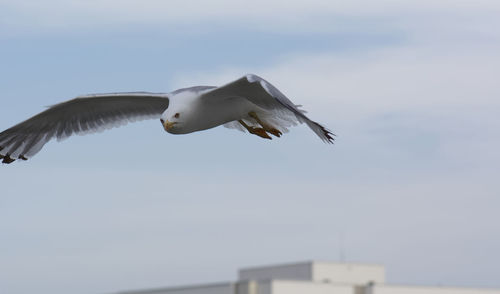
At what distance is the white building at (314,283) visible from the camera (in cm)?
4838

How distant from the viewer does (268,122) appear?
1438 centimetres

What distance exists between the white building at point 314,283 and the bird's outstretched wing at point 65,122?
31991 mm

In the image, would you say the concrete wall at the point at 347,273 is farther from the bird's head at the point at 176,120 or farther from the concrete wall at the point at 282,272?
the bird's head at the point at 176,120

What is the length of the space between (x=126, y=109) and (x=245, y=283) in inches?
1345

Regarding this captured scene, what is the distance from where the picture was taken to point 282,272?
184ft

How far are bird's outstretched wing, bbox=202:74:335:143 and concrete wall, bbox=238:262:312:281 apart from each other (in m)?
40.6

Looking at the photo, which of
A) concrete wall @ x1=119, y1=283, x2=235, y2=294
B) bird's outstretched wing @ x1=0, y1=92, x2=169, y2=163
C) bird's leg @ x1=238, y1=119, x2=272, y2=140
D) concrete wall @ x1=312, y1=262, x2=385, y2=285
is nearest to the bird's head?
bird's leg @ x1=238, y1=119, x2=272, y2=140

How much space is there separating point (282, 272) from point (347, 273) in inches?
138

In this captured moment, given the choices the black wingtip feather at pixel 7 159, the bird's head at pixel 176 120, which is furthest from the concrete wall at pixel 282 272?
the bird's head at pixel 176 120

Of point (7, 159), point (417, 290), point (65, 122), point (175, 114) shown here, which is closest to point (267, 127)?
point (175, 114)

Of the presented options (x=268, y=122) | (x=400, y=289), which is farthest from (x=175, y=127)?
(x=400, y=289)

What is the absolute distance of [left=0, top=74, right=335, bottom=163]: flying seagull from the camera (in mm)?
13172

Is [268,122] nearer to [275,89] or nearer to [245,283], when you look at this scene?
[275,89]

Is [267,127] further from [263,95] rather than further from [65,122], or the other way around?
[65,122]
